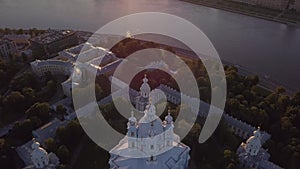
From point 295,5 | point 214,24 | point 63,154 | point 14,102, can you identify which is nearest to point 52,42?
point 14,102

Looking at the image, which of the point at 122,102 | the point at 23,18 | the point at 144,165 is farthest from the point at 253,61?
the point at 23,18

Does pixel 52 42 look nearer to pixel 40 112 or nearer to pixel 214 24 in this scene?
pixel 40 112

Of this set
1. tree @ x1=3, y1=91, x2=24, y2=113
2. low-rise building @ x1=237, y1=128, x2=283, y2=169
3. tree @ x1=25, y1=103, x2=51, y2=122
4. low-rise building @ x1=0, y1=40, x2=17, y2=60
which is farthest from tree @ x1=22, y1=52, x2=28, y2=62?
low-rise building @ x1=237, y1=128, x2=283, y2=169

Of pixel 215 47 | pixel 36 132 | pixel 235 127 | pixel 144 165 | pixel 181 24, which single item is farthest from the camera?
pixel 181 24

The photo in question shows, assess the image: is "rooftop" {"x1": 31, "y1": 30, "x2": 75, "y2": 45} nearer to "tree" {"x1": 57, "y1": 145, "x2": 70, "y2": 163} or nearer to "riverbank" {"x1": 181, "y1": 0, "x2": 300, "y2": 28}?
"tree" {"x1": 57, "y1": 145, "x2": 70, "y2": 163}

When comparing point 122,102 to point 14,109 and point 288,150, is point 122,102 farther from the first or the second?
point 288,150

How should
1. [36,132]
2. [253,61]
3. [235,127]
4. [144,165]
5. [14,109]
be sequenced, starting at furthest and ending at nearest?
1. [253,61]
2. [14,109]
3. [235,127]
4. [36,132]
5. [144,165]

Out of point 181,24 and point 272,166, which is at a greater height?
point 181,24
